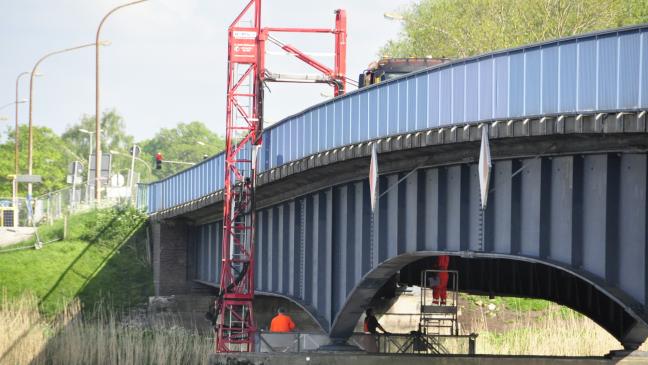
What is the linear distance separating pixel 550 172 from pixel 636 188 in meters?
2.52

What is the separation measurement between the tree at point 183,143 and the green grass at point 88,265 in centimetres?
12565

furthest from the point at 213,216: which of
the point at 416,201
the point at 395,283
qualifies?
the point at 416,201

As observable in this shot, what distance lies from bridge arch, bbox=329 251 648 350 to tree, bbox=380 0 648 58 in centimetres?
2642

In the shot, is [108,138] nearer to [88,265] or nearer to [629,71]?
[88,265]

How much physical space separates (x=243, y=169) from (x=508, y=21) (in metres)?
31.5

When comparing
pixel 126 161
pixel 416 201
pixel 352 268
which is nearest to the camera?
pixel 416 201

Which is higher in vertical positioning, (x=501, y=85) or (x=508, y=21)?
(x=508, y=21)

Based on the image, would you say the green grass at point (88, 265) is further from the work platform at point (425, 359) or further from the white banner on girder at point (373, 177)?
the white banner on girder at point (373, 177)

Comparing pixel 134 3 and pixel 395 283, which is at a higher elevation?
pixel 134 3

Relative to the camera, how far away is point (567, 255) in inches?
881

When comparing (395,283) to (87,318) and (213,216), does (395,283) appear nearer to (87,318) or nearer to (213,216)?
(213,216)

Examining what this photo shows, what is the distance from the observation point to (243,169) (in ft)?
132

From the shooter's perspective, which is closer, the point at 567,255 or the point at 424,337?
the point at 567,255

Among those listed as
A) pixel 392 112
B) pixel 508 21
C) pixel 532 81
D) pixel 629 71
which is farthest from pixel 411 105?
pixel 508 21
